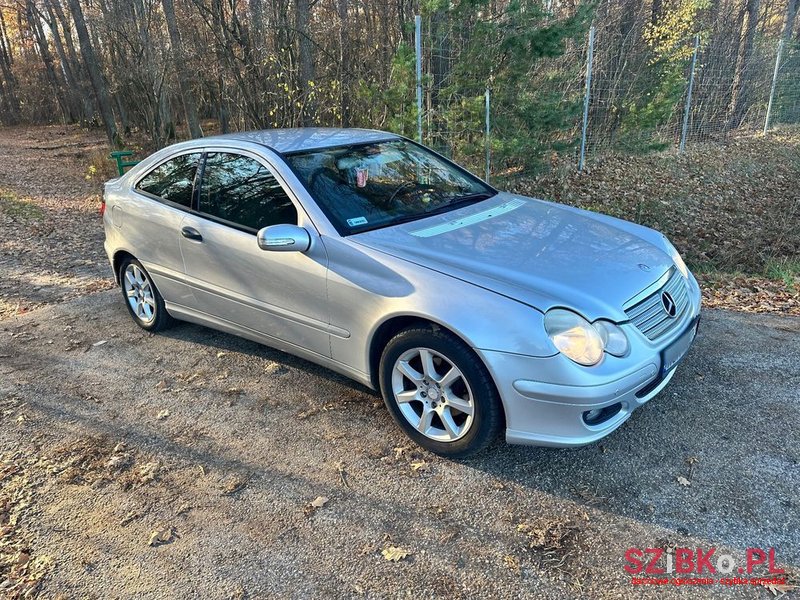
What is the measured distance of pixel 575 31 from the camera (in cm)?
805

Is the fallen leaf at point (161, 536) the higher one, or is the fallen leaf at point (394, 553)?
the fallen leaf at point (161, 536)

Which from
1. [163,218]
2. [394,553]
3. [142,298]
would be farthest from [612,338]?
[142,298]

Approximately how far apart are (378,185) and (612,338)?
180 cm

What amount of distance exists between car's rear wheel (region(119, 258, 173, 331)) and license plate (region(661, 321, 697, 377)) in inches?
144

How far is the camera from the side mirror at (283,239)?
329 centimetres

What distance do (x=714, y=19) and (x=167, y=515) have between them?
18766 mm

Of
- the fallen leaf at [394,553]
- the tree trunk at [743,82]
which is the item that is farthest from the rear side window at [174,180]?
the tree trunk at [743,82]

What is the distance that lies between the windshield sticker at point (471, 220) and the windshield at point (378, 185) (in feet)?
0.63

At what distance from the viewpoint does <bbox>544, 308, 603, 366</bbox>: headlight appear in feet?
8.84

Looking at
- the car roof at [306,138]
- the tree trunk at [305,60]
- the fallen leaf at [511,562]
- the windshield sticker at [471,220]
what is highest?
the tree trunk at [305,60]

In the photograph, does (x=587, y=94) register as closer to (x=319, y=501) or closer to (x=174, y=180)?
(x=174, y=180)

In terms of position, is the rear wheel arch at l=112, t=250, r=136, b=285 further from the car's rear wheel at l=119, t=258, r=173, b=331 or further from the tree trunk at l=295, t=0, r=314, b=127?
the tree trunk at l=295, t=0, r=314, b=127

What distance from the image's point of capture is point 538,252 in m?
3.20

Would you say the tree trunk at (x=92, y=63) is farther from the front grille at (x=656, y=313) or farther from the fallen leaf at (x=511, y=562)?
the fallen leaf at (x=511, y=562)
